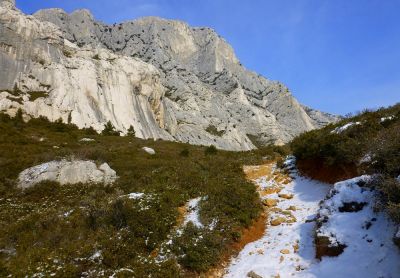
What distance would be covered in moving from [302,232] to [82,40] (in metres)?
178

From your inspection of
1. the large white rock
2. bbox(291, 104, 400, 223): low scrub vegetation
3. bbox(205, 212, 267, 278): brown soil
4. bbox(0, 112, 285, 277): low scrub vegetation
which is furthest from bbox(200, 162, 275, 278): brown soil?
the large white rock

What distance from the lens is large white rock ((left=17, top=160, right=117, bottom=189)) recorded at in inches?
937

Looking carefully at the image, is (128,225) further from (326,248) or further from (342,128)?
(342,128)

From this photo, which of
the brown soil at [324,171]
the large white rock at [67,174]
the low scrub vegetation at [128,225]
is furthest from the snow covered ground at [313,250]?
the large white rock at [67,174]

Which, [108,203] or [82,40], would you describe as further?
[82,40]

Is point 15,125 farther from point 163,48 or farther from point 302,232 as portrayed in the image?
point 163,48

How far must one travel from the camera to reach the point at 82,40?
172 m

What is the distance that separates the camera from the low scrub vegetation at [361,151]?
37.4 feet

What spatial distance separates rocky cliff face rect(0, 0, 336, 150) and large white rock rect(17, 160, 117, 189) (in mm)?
40935

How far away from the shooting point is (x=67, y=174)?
24.4m

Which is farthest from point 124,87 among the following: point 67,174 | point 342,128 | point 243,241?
point 243,241

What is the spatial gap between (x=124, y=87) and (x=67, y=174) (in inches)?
2553

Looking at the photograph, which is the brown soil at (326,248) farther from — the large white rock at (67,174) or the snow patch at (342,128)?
the large white rock at (67,174)

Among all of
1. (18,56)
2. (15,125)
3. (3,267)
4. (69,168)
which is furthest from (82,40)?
(3,267)
